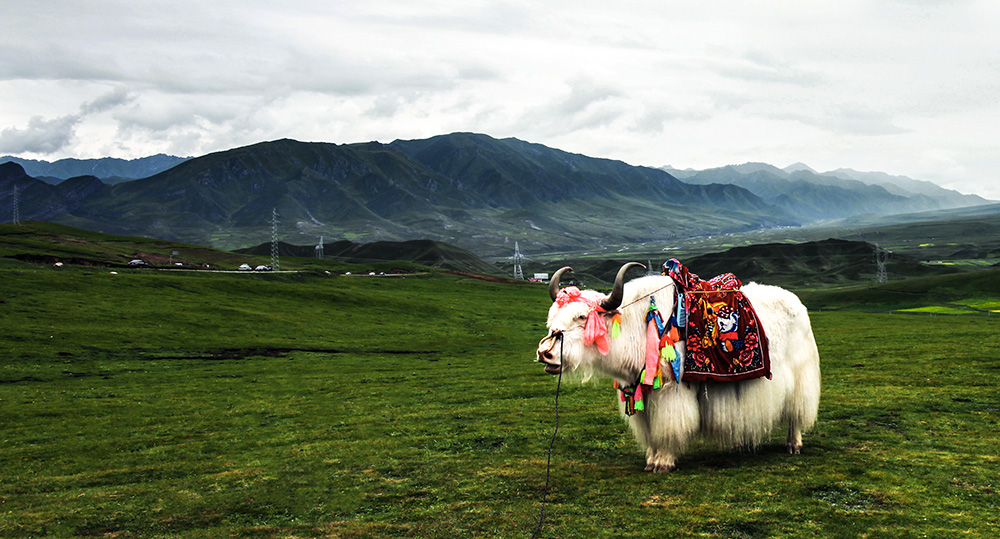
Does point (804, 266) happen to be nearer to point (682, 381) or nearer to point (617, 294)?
point (682, 381)

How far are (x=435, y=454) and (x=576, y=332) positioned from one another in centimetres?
502

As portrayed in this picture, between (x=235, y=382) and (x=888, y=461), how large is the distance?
2625 centimetres

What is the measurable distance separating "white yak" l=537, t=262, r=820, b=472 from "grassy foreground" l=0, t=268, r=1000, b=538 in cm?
59

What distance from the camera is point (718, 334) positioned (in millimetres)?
10477

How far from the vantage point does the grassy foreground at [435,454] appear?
27.9ft

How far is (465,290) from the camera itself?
290 feet

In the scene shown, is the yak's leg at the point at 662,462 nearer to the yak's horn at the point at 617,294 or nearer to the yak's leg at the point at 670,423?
the yak's leg at the point at 670,423

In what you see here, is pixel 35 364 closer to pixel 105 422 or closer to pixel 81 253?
pixel 105 422

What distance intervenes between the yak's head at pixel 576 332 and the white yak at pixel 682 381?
0.6 inches

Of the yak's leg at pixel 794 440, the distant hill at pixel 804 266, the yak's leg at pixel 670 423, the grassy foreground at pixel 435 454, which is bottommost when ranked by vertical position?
the distant hill at pixel 804 266

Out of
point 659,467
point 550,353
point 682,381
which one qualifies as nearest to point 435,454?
point 550,353

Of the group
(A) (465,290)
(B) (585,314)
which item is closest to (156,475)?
(B) (585,314)

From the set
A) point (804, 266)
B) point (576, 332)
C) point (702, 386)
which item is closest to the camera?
point (576, 332)

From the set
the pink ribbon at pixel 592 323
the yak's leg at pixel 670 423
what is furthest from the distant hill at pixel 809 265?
the pink ribbon at pixel 592 323
